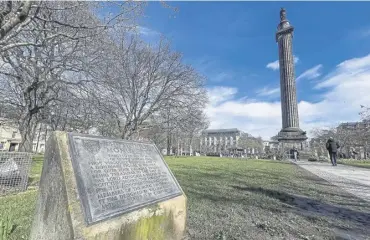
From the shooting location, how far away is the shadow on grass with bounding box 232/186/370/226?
4.51m

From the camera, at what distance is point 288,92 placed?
56188mm

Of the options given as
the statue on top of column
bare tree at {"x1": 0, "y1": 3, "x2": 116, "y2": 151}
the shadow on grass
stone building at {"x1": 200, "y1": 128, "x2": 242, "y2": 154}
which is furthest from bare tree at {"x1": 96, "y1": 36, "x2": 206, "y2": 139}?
stone building at {"x1": 200, "y1": 128, "x2": 242, "y2": 154}

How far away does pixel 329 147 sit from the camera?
18.5 metres

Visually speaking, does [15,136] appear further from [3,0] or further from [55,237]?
[55,237]

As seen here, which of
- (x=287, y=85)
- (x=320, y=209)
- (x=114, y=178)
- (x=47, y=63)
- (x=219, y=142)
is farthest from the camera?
(x=219, y=142)

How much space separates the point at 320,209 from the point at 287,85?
57122 mm

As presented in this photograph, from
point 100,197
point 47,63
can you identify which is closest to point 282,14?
point 47,63

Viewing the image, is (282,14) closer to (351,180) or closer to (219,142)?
(219,142)

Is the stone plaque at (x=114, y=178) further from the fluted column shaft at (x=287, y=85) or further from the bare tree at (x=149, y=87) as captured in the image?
the fluted column shaft at (x=287, y=85)

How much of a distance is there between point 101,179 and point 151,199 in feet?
2.59

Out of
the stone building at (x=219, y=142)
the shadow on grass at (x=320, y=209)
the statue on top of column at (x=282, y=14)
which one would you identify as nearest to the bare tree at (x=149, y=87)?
the shadow on grass at (x=320, y=209)

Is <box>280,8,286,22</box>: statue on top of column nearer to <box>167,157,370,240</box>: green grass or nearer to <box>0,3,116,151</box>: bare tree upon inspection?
<box>0,3,116,151</box>: bare tree

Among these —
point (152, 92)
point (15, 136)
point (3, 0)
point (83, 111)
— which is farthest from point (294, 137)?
point (15, 136)

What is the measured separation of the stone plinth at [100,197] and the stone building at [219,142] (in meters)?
85.3
